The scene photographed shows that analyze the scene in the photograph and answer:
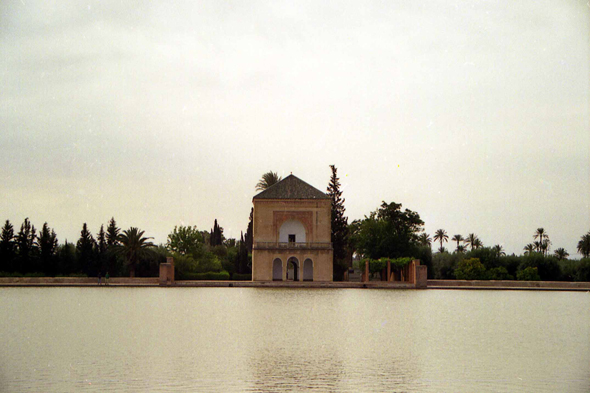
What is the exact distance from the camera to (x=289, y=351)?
11.2 metres

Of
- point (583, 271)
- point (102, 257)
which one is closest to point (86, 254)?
point (102, 257)

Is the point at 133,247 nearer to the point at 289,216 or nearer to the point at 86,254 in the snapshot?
the point at 86,254

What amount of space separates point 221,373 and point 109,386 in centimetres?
160

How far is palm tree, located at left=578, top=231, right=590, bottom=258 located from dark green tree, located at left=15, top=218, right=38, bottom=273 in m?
45.5

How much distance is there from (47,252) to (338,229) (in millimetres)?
20932

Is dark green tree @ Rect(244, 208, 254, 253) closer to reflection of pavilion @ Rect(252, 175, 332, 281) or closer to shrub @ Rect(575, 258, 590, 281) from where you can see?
reflection of pavilion @ Rect(252, 175, 332, 281)

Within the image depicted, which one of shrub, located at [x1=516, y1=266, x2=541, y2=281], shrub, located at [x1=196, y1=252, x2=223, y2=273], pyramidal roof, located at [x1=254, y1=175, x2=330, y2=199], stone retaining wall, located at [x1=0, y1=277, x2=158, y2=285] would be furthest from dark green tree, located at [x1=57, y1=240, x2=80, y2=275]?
shrub, located at [x1=516, y1=266, x2=541, y2=281]

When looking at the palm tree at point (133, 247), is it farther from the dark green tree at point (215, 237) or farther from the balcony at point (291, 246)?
the dark green tree at point (215, 237)

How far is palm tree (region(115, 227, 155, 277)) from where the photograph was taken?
4550cm

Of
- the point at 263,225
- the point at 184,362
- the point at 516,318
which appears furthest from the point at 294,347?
the point at 263,225

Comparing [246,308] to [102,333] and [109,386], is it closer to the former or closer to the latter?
[102,333]

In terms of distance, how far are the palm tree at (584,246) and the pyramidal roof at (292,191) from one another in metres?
27.6

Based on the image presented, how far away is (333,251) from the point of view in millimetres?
46844

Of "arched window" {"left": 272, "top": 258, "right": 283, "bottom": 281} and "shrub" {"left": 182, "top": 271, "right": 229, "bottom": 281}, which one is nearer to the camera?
"shrub" {"left": 182, "top": 271, "right": 229, "bottom": 281}
